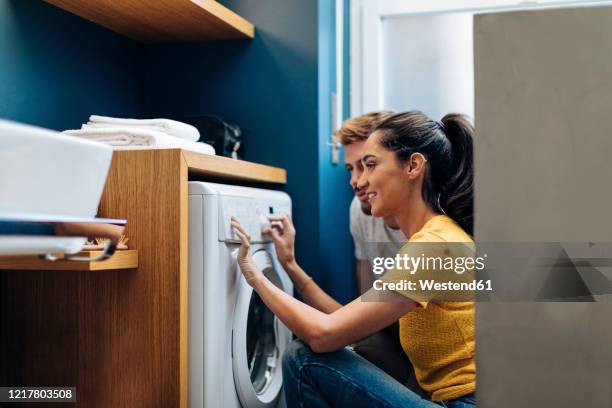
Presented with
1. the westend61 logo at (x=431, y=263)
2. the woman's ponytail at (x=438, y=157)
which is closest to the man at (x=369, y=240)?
the woman's ponytail at (x=438, y=157)

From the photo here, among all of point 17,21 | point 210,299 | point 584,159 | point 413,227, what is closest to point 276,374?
point 210,299

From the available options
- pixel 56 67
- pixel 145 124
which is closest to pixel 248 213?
pixel 145 124

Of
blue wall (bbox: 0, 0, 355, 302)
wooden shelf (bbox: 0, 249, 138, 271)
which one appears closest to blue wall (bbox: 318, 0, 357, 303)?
blue wall (bbox: 0, 0, 355, 302)

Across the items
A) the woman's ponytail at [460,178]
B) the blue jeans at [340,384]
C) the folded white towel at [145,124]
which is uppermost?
the folded white towel at [145,124]

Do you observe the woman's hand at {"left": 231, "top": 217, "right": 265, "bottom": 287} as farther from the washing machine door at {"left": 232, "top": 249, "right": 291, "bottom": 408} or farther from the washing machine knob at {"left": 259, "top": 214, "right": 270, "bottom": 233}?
the washing machine knob at {"left": 259, "top": 214, "right": 270, "bottom": 233}

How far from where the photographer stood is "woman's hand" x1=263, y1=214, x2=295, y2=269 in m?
2.28

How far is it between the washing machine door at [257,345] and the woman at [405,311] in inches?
→ 6.5

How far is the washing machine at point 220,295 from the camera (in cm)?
186

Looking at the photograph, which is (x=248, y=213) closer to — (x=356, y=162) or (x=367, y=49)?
(x=356, y=162)

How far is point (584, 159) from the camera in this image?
1.11 metres

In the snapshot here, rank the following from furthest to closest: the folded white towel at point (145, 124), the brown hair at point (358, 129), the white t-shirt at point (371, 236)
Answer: the white t-shirt at point (371, 236)
the brown hair at point (358, 129)
the folded white towel at point (145, 124)

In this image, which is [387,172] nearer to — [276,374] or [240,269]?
[240,269]

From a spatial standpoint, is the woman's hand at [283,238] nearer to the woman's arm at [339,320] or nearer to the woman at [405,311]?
the woman at [405,311]

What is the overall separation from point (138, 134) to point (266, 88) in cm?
86
